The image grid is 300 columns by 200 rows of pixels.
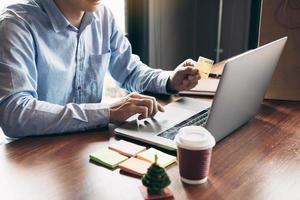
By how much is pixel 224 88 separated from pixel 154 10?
178 centimetres

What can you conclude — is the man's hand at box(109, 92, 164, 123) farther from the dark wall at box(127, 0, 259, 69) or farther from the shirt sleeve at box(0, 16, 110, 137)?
the dark wall at box(127, 0, 259, 69)

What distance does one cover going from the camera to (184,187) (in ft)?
3.03

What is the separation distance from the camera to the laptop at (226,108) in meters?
1.05

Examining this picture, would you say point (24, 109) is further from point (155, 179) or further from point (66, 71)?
point (155, 179)

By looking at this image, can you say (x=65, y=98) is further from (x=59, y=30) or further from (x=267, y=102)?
(x=267, y=102)

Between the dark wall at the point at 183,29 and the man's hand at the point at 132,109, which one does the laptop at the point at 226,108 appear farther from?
the dark wall at the point at 183,29

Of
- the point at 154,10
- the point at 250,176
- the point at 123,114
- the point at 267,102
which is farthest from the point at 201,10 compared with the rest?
the point at 250,176

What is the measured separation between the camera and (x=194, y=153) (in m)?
0.90

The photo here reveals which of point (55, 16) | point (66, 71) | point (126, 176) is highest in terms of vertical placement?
point (55, 16)

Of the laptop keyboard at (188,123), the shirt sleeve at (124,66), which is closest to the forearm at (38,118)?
the laptop keyboard at (188,123)

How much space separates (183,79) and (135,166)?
60 cm

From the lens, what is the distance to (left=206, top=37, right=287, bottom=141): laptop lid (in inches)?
40.9

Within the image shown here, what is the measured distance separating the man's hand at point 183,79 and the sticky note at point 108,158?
1.74 ft

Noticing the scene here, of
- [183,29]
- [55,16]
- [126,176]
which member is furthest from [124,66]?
[183,29]
